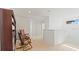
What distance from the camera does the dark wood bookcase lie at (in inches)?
62.9

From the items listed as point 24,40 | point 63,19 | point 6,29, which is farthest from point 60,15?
point 6,29

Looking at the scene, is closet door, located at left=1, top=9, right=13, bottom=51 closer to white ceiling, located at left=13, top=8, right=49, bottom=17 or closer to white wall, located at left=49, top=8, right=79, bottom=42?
white ceiling, located at left=13, top=8, right=49, bottom=17

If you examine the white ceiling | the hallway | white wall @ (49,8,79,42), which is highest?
the white ceiling

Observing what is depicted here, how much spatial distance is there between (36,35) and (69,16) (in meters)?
0.57

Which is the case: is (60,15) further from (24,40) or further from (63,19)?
(24,40)

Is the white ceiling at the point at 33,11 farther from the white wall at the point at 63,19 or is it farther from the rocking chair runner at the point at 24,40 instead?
the rocking chair runner at the point at 24,40

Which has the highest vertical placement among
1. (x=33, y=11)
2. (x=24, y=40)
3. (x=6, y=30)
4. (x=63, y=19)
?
(x=33, y=11)

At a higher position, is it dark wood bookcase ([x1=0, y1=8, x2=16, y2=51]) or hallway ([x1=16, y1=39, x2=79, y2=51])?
dark wood bookcase ([x1=0, y1=8, x2=16, y2=51])

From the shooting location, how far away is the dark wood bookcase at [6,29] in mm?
1599

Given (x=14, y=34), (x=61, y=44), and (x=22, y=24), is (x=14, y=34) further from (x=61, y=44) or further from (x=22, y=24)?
(x=61, y=44)

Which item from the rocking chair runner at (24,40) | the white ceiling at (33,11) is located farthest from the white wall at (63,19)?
the rocking chair runner at (24,40)

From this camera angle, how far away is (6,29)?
1.60 metres

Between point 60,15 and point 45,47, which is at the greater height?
point 60,15

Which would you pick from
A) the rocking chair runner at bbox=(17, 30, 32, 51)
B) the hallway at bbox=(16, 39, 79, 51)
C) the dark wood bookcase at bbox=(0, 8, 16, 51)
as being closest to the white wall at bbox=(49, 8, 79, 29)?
the hallway at bbox=(16, 39, 79, 51)
